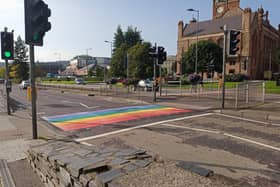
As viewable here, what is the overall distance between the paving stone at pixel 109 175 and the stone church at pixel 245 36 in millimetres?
62496

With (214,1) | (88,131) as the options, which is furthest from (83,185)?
(214,1)

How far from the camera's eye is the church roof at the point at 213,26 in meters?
72.4

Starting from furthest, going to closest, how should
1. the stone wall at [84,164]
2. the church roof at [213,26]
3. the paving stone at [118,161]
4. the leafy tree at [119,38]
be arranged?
the leafy tree at [119,38] < the church roof at [213,26] < the paving stone at [118,161] < the stone wall at [84,164]

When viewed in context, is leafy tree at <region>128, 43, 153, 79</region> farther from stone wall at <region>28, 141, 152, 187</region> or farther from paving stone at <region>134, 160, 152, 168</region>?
paving stone at <region>134, 160, 152, 168</region>

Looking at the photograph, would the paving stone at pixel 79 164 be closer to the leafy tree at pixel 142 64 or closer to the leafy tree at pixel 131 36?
the leafy tree at pixel 142 64

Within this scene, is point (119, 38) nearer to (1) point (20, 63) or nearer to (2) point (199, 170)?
(1) point (20, 63)

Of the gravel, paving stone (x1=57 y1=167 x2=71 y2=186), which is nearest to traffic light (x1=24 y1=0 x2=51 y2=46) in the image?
paving stone (x1=57 y1=167 x2=71 y2=186)

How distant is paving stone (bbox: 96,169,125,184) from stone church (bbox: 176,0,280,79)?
205 feet

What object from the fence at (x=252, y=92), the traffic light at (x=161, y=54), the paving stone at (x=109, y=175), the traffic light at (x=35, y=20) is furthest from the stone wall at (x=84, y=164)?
the fence at (x=252, y=92)

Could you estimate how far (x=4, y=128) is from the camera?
30.3ft

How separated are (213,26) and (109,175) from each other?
84801mm

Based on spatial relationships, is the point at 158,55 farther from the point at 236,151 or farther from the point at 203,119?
the point at 236,151

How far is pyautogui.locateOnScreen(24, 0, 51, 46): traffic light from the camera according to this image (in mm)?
6176

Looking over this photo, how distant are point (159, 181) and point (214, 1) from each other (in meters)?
103
